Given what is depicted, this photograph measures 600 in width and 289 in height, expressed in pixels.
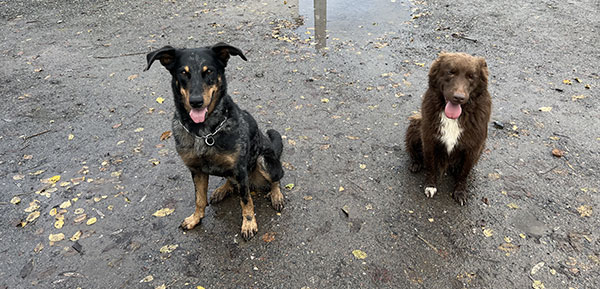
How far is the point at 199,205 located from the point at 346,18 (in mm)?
7258

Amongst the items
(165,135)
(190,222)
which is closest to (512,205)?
(190,222)

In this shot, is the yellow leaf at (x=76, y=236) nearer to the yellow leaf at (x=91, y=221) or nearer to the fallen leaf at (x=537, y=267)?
the yellow leaf at (x=91, y=221)

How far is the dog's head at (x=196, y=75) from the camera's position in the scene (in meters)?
3.12

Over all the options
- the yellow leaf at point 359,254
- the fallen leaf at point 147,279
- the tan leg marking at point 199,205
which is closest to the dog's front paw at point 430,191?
the yellow leaf at point 359,254

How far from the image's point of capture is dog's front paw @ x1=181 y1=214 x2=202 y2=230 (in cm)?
393

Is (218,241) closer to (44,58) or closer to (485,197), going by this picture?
(485,197)

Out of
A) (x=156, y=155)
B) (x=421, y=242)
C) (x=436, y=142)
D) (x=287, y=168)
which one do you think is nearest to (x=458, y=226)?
(x=421, y=242)

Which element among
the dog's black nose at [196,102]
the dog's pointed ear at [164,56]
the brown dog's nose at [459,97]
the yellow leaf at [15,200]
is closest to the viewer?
the dog's black nose at [196,102]

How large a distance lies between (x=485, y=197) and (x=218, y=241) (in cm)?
326

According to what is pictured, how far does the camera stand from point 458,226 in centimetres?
389

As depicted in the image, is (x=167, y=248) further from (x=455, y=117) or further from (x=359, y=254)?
(x=455, y=117)

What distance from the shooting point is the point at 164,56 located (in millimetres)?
3252

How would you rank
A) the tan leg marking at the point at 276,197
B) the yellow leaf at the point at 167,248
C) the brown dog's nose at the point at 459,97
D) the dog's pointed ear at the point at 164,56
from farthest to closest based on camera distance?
the tan leg marking at the point at 276,197
the yellow leaf at the point at 167,248
the brown dog's nose at the point at 459,97
the dog's pointed ear at the point at 164,56

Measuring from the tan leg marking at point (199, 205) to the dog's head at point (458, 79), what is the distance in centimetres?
278
